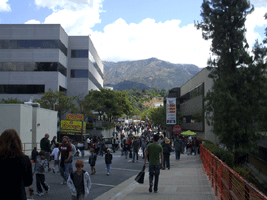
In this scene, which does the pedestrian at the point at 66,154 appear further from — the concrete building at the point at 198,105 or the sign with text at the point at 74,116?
the concrete building at the point at 198,105

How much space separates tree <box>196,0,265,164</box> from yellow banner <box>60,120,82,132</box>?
62.8 feet

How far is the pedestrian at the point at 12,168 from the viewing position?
147 inches

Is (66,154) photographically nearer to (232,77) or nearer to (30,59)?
(232,77)

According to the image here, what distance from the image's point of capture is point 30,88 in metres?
50.8

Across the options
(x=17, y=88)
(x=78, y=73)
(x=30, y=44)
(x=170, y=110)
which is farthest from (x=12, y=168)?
(x=78, y=73)

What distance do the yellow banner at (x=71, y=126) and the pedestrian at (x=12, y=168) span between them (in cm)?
3195

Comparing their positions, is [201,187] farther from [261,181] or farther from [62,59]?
[62,59]

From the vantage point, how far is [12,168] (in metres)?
3.78

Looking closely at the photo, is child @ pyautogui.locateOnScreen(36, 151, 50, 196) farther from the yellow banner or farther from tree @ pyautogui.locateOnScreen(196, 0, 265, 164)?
the yellow banner

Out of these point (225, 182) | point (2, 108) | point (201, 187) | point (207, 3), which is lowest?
point (201, 187)

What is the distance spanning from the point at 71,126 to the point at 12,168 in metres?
32.5

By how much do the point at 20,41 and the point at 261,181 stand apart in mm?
45236

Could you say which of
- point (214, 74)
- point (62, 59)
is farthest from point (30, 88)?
point (214, 74)

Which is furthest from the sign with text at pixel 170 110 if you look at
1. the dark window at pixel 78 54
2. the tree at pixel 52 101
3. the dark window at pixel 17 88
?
the dark window at pixel 78 54
